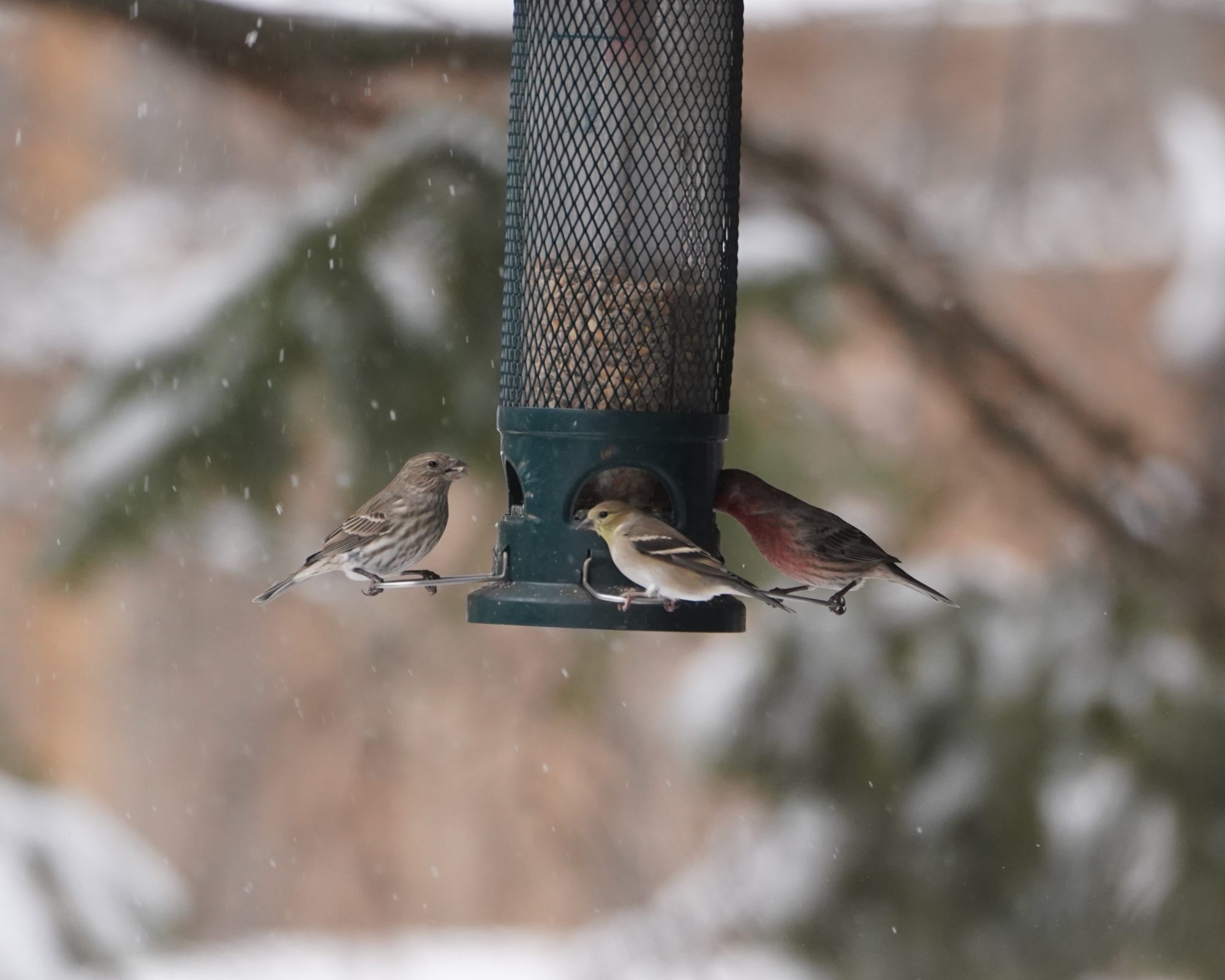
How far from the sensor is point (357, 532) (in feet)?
17.0

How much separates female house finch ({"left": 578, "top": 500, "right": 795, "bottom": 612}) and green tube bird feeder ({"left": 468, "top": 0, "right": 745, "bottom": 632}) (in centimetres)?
24

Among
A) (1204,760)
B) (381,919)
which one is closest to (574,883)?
(381,919)

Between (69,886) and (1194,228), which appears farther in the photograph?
(1194,228)

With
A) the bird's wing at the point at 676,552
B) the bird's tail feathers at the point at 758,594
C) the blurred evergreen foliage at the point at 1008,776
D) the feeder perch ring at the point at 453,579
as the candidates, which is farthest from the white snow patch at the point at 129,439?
the bird's tail feathers at the point at 758,594

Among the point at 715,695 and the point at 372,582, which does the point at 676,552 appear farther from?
the point at 715,695

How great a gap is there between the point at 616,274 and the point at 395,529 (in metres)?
1.03

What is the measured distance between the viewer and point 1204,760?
6.78m

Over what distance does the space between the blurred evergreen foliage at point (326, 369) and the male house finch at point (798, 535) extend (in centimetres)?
192

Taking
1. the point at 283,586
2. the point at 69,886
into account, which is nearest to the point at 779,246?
the point at 283,586

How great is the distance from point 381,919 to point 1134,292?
18.9ft

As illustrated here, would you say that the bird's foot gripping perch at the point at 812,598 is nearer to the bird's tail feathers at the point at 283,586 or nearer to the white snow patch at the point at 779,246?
the bird's tail feathers at the point at 283,586

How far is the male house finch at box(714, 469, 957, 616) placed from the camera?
16.2 ft

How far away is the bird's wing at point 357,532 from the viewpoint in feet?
16.9

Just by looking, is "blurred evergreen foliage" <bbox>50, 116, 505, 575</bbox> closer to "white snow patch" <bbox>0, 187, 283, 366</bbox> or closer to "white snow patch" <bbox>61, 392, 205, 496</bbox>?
"white snow patch" <bbox>61, 392, 205, 496</bbox>
